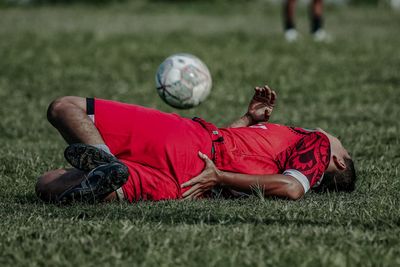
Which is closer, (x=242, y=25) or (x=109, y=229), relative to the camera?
(x=109, y=229)

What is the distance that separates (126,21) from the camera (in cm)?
2378

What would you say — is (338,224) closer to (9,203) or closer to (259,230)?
(259,230)

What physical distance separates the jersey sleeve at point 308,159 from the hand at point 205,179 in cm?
50

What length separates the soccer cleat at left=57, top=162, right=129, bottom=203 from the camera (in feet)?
15.5

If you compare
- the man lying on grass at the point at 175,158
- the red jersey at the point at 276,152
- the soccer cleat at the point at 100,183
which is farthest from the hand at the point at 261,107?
the soccer cleat at the point at 100,183

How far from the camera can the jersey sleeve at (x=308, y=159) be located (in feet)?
17.4

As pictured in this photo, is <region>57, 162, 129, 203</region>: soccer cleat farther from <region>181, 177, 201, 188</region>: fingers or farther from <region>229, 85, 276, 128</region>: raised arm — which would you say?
<region>229, 85, 276, 128</region>: raised arm

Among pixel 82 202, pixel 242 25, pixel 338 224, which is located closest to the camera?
pixel 338 224

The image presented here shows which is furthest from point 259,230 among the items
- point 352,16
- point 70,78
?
point 352,16

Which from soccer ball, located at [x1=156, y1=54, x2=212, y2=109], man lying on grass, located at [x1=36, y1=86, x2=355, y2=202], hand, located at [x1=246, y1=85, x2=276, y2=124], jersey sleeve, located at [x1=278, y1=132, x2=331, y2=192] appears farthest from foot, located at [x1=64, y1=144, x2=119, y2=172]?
soccer ball, located at [x1=156, y1=54, x2=212, y2=109]

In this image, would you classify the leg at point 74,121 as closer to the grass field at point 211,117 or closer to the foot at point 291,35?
the grass field at point 211,117

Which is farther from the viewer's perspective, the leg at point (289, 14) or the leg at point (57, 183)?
the leg at point (289, 14)

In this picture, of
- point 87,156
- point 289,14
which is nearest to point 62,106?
point 87,156

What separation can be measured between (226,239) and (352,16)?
24.4 m
